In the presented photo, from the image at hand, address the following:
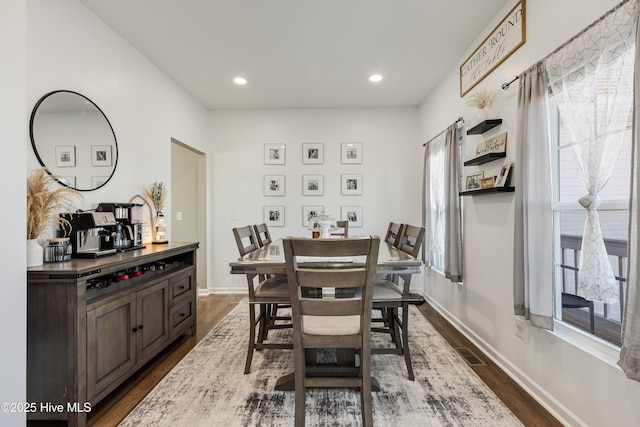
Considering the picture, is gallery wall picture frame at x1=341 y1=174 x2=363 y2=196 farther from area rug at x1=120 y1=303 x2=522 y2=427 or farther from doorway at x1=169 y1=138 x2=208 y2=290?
area rug at x1=120 y1=303 x2=522 y2=427

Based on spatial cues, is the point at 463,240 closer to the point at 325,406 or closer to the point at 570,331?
the point at 570,331

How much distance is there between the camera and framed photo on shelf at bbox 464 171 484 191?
267cm

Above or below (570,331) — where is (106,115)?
above

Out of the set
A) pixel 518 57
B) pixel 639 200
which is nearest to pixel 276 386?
pixel 639 200

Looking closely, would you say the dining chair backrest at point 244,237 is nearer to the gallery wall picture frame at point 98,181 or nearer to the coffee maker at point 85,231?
the coffee maker at point 85,231

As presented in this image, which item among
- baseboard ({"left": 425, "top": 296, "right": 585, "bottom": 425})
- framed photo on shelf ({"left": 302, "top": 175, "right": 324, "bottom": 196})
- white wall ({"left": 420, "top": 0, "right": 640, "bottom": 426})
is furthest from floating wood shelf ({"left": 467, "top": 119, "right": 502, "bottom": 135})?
framed photo on shelf ({"left": 302, "top": 175, "right": 324, "bottom": 196})

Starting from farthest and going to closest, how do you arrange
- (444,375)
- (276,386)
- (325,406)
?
1. (444,375)
2. (276,386)
3. (325,406)

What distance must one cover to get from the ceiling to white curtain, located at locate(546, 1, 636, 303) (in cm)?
110

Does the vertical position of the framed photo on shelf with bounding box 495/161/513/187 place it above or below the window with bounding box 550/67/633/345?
above

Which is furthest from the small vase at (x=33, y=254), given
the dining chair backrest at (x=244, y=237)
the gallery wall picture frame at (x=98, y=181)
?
the dining chair backrest at (x=244, y=237)

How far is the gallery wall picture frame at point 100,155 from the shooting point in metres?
2.38

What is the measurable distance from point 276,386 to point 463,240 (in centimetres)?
225

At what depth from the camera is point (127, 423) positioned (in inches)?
68.2

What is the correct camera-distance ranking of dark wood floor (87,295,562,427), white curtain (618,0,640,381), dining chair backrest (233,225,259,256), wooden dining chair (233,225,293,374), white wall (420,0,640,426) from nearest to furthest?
white curtain (618,0,640,381) < white wall (420,0,640,426) < dark wood floor (87,295,562,427) < wooden dining chair (233,225,293,374) < dining chair backrest (233,225,259,256)
